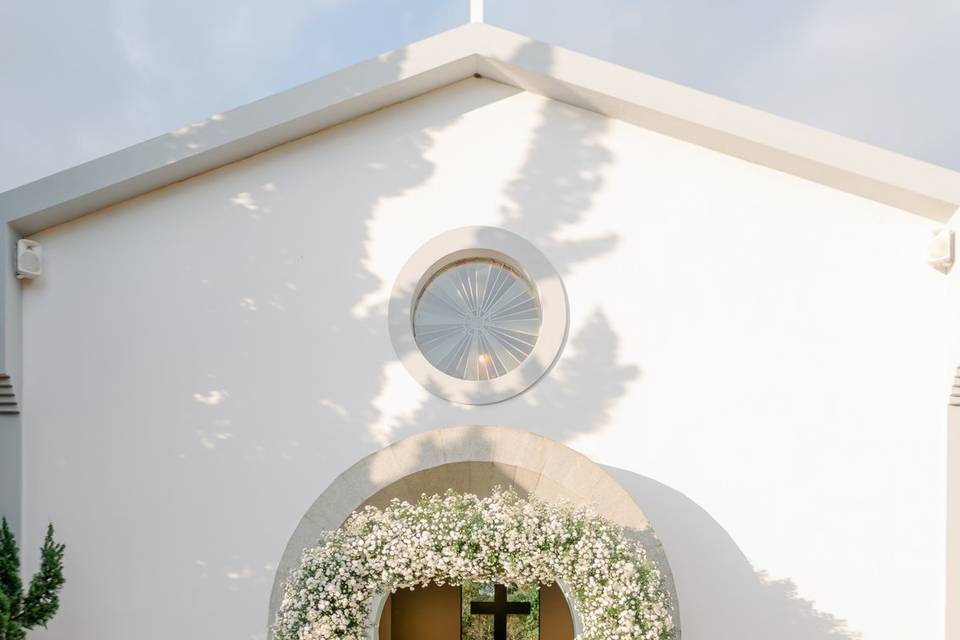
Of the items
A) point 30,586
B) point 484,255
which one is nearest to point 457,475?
point 484,255

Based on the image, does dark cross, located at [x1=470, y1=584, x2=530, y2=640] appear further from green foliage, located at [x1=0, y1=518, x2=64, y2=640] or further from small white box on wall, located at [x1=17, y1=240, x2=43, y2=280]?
small white box on wall, located at [x1=17, y1=240, x2=43, y2=280]

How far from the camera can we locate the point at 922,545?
23.6 ft

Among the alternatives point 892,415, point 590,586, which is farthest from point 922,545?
point 590,586

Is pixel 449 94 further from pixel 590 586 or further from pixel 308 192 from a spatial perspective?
pixel 590 586

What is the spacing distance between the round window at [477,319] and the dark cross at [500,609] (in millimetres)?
4468

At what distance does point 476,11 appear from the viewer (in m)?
7.95

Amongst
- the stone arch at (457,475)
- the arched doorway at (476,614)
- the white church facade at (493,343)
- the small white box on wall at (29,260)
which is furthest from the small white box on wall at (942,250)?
the small white box on wall at (29,260)

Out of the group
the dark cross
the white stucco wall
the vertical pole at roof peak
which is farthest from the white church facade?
the dark cross

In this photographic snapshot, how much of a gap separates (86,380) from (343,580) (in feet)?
11.1

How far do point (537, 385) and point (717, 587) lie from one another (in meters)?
2.47

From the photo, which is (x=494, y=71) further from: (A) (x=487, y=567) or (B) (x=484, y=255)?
(A) (x=487, y=567)

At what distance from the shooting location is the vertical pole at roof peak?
26.0 ft

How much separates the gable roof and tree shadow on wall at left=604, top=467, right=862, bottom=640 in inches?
132

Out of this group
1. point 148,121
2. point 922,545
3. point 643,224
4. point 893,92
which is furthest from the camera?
point 148,121
